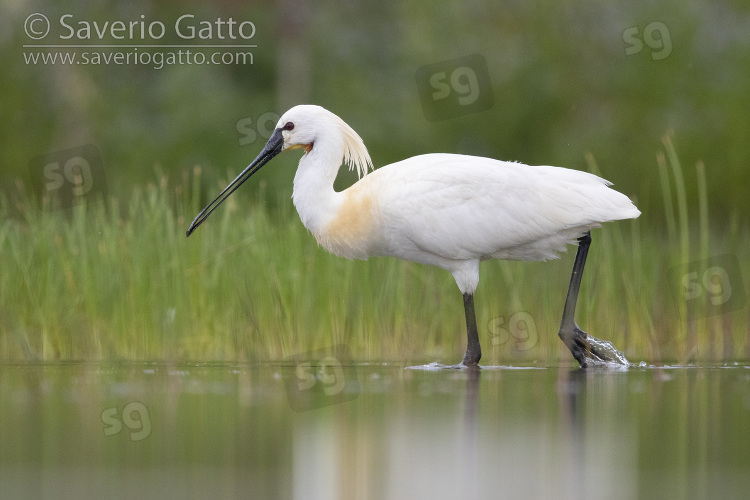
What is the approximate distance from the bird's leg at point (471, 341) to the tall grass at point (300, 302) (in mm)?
591

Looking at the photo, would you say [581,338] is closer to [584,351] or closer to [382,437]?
[584,351]

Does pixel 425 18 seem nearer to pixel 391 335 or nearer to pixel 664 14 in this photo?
pixel 664 14

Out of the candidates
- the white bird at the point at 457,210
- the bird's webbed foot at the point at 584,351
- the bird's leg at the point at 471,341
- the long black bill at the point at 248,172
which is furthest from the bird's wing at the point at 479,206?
the long black bill at the point at 248,172

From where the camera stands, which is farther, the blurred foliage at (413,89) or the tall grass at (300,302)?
the blurred foliage at (413,89)

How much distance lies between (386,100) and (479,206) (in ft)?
46.0

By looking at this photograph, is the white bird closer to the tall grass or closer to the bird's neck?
the bird's neck

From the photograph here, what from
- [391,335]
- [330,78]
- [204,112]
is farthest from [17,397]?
[330,78]

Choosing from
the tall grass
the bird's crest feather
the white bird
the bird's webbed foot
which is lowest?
the bird's webbed foot

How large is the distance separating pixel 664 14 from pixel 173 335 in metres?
9.76

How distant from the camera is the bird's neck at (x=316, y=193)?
29.1 ft

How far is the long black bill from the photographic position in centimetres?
907

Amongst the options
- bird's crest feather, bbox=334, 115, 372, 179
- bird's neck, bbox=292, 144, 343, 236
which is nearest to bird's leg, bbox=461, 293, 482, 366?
bird's neck, bbox=292, 144, 343, 236

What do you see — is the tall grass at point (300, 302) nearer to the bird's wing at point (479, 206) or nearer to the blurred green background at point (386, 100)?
the blurred green background at point (386, 100)

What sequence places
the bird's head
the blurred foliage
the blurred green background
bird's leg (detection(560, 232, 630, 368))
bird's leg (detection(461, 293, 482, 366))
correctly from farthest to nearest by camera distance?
1. the blurred foliage
2. the blurred green background
3. the bird's head
4. bird's leg (detection(560, 232, 630, 368))
5. bird's leg (detection(461, 293, 482, 366))
